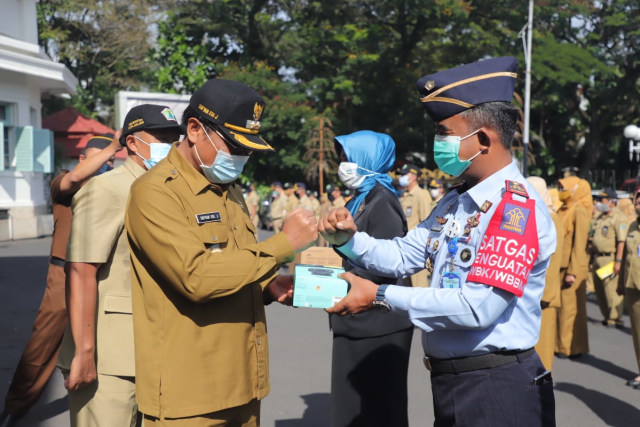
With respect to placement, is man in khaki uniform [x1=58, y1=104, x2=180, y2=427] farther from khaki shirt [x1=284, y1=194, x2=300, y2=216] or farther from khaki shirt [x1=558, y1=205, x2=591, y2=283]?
khaki shirt [x1=284, y1=194, x2=300, y2=216]

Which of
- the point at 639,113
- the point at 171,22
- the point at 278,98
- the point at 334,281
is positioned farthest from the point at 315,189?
the point at 334,281

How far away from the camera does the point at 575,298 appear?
24.5ft

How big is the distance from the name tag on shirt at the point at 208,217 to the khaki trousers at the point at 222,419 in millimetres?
719

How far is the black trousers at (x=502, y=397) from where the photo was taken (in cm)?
238

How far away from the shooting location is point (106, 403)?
2.85 meters

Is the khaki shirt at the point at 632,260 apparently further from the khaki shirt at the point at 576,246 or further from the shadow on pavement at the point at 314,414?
the shadow on pavement at the point at 314,414

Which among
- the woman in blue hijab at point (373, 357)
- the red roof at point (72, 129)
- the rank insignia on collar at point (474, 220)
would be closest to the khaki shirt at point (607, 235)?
the woman in blue hijab at point (373, 357)

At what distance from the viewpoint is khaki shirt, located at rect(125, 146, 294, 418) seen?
88.7 inches

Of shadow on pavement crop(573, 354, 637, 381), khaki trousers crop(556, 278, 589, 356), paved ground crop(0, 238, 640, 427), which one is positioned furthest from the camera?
khaki trousers crop(556, 278, 589, 356)

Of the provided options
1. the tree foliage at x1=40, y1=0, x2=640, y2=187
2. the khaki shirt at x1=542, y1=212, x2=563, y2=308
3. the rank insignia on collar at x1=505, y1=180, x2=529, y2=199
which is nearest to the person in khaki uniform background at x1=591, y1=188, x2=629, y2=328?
the khaki shirt at x1=542, y1=212, x2=563, y2=308

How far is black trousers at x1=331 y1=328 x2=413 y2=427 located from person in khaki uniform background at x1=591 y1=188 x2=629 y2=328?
6.06 meters

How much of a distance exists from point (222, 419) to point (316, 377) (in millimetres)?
3814

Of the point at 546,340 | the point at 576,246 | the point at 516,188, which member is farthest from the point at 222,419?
the point at 576,246

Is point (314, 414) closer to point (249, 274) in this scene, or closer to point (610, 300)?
point (249, 274)
